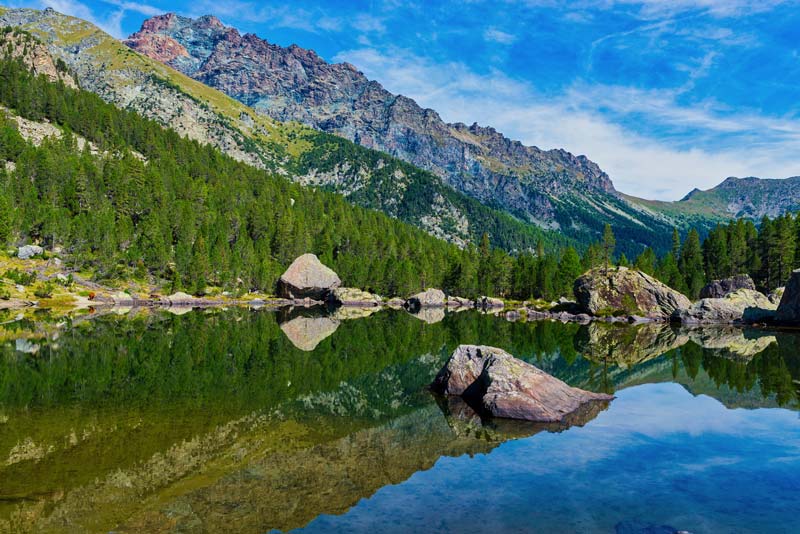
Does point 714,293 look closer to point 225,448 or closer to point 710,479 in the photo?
point 710,479

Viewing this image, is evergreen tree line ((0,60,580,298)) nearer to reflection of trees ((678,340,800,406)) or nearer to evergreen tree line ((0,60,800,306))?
evergreen tree line ((0,60,800,306))

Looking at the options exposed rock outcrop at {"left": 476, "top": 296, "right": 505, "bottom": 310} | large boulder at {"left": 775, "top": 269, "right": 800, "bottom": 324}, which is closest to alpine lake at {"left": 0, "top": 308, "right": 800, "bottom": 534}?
large boulder at {"left": 775, "top": 269, "right": 800, "bottom": 324}

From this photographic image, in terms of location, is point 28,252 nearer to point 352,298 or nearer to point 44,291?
point 44,291

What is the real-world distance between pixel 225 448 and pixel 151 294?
104m

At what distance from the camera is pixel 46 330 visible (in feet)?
182

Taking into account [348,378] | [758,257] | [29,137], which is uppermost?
[29,137]

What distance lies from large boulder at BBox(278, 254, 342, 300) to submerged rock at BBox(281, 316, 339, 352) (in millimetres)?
43775

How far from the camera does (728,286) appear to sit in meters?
115

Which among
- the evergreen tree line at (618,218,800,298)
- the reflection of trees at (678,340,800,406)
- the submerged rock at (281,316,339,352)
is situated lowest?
the submerged rock at (281,316,339,352)

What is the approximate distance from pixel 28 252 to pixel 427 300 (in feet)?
306

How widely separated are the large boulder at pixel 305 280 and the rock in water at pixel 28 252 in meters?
53.5

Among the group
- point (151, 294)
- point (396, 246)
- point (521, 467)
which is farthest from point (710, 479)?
point (396, 246)

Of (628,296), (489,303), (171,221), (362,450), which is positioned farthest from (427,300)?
(362,450)

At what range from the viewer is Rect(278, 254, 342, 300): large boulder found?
13050 centimetres
